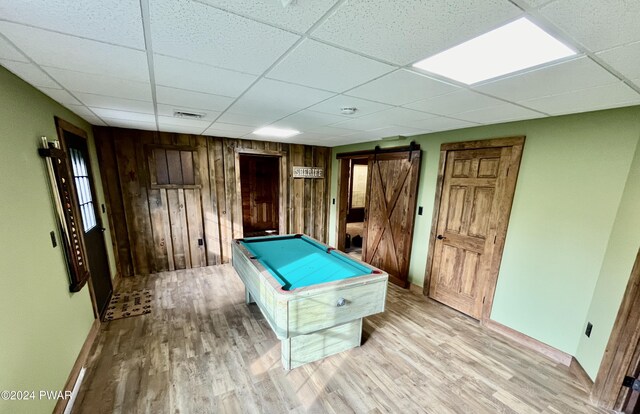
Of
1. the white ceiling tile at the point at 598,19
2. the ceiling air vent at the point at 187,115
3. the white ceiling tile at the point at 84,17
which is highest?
the ceiling air vent at the point at 187,115

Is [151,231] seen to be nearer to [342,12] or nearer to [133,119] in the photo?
[133,119]

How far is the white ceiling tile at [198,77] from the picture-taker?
4.35 feet

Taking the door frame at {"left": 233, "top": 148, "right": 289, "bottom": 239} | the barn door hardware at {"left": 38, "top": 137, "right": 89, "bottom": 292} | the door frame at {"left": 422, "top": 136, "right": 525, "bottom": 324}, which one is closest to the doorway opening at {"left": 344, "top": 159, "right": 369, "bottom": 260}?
the door frame at {"left": 233, "top": 148, "right": 289, "bottom": 239}

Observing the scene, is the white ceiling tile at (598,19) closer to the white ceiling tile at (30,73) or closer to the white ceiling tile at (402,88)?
the white ceiling tile at (402,88)

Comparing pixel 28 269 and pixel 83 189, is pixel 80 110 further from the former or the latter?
pixel 28 269

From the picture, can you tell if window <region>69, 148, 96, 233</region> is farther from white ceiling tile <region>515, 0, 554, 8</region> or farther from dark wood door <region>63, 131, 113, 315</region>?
white ceiling tile <region>515, 0, 554, 8</region>

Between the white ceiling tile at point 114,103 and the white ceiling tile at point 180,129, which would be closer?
the white ceiling tile at point 114,103

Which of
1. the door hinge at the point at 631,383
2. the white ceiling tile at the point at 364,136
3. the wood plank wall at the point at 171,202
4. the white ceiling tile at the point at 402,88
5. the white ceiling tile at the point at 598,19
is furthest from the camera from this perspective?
the wood plank wall at the point at 171,202

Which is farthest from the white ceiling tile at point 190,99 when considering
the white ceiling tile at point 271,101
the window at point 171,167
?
the window at point 171,167

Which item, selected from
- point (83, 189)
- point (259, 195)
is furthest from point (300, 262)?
point (259, 195)

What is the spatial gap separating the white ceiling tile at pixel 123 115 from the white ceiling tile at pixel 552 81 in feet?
10.6

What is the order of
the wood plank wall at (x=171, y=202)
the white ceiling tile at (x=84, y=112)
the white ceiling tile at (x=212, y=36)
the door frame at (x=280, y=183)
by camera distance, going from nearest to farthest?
the white ceiling tile at (x=212, y=36) < the white ceiling tile at (x=84, y=112) < the wood plank wall at (x=171, y=202) < the door frame at (x=280, y=183)

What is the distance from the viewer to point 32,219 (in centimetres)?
162

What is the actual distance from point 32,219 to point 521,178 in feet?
13.7
